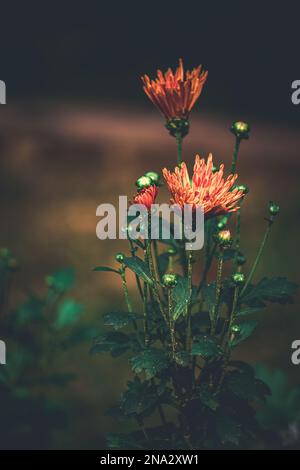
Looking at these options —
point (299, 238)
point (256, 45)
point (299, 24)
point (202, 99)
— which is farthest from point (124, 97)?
point (299, 238)

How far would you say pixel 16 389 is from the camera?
1501 millimetres

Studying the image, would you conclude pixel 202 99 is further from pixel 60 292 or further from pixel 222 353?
pixel 222 353

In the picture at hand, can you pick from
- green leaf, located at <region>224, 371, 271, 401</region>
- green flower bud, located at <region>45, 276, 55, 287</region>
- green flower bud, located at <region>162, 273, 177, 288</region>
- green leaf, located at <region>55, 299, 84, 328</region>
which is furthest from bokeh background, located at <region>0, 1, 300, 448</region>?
green flower bud, located at <region>162, 273, 177, 288</region>

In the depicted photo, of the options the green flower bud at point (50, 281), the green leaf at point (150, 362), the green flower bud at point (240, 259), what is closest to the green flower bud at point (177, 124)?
the green flower bud at point (240, 259)

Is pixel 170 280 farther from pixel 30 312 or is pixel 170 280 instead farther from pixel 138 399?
pixel 30 312

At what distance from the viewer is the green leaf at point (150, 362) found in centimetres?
87

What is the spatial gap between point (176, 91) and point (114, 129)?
2.60 metres

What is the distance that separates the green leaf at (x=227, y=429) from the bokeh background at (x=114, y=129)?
1118 mm

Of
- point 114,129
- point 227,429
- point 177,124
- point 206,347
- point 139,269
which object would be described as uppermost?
point 114,129

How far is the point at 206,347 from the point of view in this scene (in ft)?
2.87

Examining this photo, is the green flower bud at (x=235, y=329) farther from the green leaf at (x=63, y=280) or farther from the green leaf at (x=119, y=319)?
the green leaf at (x=63, y=280)

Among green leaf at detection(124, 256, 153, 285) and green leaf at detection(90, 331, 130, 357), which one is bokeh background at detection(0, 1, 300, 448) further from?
green leaf at detection(124, 256, 153, 285)

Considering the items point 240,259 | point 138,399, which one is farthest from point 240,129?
point 138,399

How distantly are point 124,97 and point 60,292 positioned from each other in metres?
2.60
